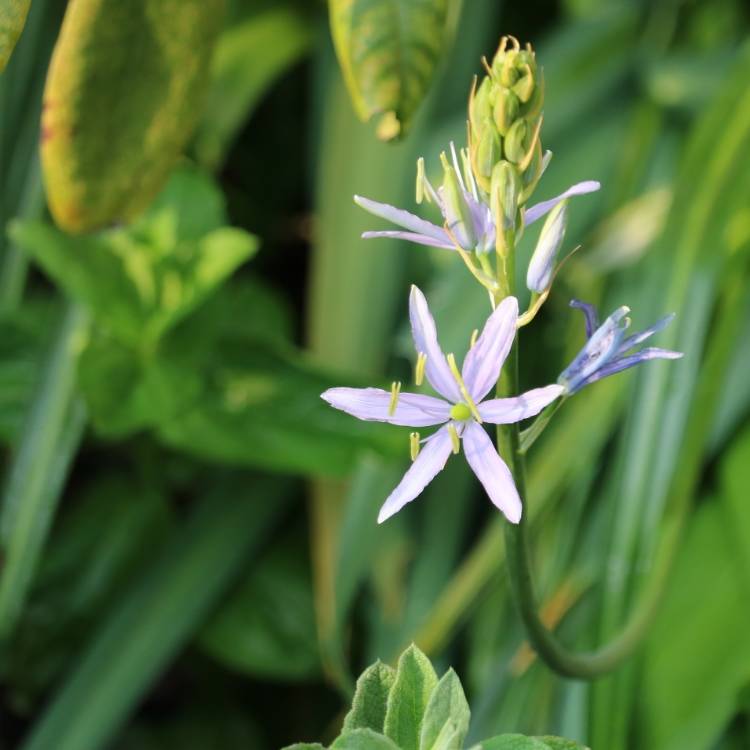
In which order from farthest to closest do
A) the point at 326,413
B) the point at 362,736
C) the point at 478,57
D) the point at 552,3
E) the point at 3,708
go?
the point at 552,3, the point at 478,57, the point at 3,708, the point at 326,413, the point at 362,736

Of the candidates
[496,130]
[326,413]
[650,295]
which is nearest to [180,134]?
[496,130]

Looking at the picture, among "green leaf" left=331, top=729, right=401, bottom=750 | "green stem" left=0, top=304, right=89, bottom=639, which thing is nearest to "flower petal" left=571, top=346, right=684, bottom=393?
"green leaf" left=331, top=729, right=401, bottom=750

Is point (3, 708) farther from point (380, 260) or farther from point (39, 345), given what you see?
point (380, 260)

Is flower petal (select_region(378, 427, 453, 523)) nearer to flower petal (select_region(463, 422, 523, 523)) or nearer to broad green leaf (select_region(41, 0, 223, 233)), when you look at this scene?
flower petal (select_region(463, 422, 523, 523))

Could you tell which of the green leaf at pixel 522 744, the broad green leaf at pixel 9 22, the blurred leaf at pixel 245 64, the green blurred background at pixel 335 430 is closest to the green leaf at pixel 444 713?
the green leaf at pixel 522 744

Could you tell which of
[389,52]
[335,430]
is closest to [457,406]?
[389,52]
